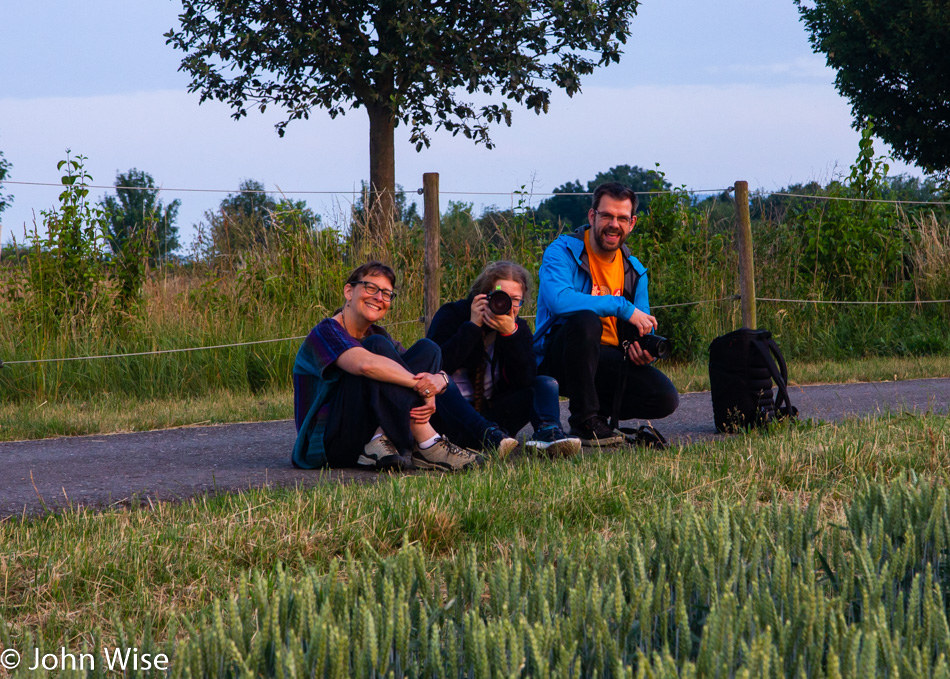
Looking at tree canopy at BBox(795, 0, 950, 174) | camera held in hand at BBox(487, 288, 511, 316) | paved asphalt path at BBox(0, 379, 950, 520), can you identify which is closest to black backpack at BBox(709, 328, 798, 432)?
paved asphalt path at BBox(0, 379, 950, 520)

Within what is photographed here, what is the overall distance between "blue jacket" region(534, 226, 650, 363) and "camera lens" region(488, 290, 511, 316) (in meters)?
0.48

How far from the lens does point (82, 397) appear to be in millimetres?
7922

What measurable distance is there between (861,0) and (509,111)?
14.6 m

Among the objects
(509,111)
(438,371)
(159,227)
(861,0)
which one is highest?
(861,0)

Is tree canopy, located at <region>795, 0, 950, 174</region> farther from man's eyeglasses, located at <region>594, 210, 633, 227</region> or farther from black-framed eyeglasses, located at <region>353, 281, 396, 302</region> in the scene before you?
black-framed eyeglasses, located at <region>353, 281, 396, 302</region>

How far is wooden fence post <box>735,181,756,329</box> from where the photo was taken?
9383 millimetres

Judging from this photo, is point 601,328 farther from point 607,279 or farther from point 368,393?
point 368,393

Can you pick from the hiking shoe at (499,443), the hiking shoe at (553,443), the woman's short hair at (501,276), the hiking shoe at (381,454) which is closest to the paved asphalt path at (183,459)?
the hiking shoe at (381,454)

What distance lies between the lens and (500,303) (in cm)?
494

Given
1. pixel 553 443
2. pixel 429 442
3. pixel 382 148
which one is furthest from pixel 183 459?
pixel 382 148

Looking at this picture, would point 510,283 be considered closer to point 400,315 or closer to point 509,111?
point 400,315

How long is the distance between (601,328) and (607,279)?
1.24 ft

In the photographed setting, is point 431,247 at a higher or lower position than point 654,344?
higher

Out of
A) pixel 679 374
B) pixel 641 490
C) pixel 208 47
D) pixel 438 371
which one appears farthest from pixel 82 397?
pixel 208 47
